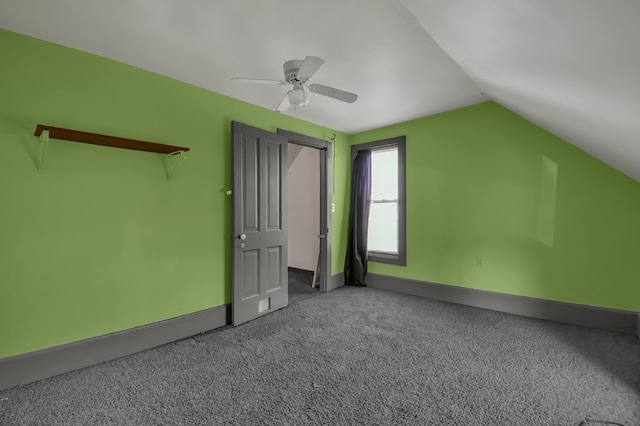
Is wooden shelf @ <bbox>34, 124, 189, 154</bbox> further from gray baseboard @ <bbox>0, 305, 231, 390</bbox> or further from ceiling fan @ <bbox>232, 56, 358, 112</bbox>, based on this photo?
gray baseboard @ <bbox>0, 305, 231, 390</bbox>

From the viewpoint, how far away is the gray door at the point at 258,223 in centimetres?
312

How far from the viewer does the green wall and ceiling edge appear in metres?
2.11

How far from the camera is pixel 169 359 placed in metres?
2.38

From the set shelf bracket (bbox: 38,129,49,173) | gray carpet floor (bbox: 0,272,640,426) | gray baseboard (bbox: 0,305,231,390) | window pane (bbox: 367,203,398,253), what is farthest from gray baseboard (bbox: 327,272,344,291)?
shelf bracket (bbox: 38,129,49,173)

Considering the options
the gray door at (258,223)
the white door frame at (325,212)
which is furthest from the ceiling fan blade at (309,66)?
the white door frame at (325,212)

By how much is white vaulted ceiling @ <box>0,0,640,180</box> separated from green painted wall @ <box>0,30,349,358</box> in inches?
10.2

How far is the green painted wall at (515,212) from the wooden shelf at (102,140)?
321cm

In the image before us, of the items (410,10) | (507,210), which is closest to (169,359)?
(410,10)

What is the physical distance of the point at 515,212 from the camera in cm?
331

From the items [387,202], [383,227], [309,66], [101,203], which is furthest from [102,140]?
[383,227]

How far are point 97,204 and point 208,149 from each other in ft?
3.76

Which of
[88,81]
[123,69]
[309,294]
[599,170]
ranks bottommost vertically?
[309,294]

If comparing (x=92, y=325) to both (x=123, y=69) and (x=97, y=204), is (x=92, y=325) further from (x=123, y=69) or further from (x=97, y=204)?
(x=123, y=69)

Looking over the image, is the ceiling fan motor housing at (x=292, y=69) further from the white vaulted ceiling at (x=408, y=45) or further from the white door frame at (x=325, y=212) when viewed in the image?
the white door frame at (x=325, y=212)
